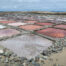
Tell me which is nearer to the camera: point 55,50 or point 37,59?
point 37,59

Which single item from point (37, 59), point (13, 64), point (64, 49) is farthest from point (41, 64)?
point (64, 49)

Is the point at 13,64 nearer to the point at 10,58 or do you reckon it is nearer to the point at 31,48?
the point at 10,58

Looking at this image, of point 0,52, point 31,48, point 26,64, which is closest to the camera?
point 26,64

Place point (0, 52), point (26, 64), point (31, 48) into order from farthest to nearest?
point (31, 48)
point (0, 52)
point (26, 64)

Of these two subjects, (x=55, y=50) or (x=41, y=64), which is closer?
(x=41, y=64)

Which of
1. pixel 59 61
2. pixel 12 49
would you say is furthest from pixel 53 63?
pixel 12 49

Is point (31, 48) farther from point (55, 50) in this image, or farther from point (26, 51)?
point (55, 50)
